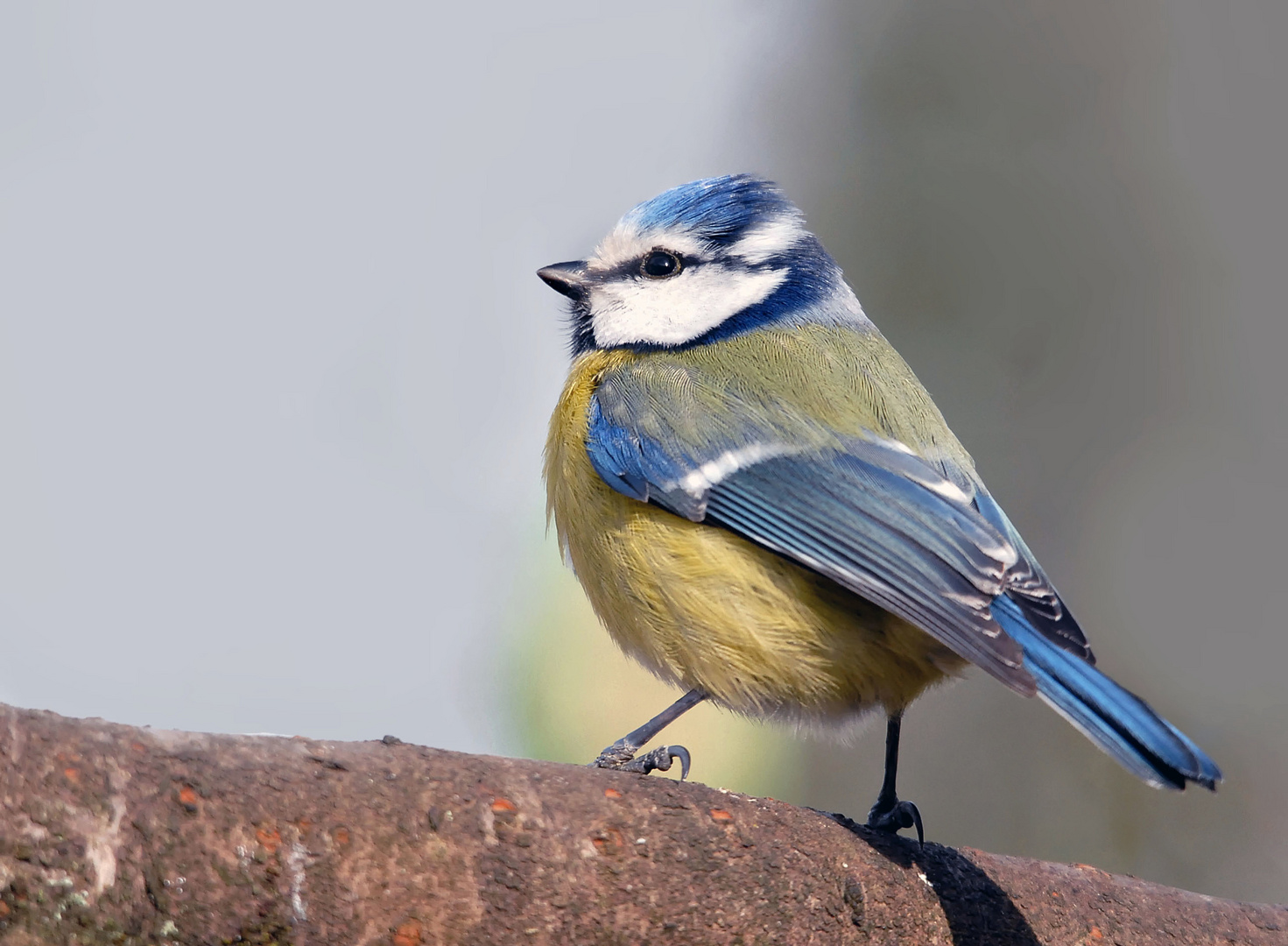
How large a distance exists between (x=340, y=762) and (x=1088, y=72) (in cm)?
483

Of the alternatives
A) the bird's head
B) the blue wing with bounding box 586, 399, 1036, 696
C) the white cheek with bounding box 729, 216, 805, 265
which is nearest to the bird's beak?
the bird's head

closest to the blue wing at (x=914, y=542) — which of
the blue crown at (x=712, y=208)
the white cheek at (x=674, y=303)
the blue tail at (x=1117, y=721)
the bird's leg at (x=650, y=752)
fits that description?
the blue tail at (x=1117, y=721)

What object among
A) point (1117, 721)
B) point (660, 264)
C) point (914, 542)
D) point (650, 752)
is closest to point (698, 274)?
point (660, 264)

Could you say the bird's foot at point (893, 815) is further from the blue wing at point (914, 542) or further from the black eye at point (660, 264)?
the black eye at point (660, 264)

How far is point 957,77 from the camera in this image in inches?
206

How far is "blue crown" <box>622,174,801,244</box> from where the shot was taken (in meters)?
2.93

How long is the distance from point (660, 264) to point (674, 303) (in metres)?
0.12

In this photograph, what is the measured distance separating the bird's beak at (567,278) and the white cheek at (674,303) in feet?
0.14

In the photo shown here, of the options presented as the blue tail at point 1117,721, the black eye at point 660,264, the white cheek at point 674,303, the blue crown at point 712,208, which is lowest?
the blue tail at point 1117,721

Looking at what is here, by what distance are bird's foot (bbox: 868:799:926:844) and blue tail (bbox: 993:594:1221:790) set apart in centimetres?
61

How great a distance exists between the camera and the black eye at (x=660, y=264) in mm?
2922

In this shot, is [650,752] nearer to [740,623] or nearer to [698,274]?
[740,623]

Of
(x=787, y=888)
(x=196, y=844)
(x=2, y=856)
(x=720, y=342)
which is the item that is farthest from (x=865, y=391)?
(x=2, y=856)

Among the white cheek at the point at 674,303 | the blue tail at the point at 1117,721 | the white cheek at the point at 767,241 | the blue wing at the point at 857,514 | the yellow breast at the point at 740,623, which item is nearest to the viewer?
the blue tail at the point at 1117,721
